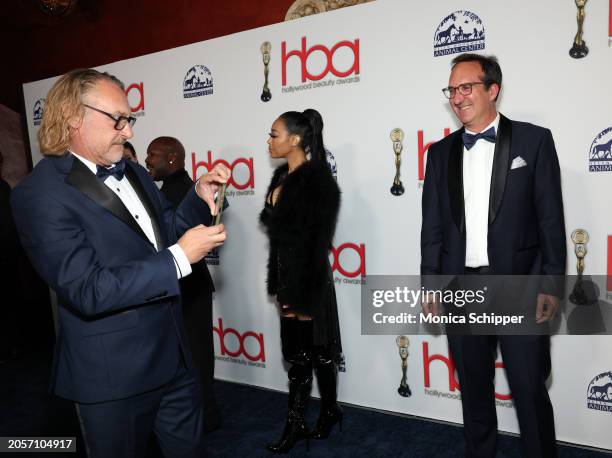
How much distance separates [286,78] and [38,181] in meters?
2.20

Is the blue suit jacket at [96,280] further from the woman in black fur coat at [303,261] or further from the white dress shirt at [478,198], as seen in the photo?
the white dress shirt at [478,198]

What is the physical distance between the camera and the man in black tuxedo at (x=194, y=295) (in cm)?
291

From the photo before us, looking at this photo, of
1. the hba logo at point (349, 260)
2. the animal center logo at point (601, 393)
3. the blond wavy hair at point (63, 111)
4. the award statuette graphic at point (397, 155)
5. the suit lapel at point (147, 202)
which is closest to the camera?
the blond wavy hair at point (63, 111)

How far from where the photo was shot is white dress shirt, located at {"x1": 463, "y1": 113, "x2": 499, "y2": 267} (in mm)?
2221

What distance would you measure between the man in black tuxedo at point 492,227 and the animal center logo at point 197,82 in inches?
82.8

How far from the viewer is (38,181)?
4.76 feet

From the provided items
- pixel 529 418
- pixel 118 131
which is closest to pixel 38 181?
pixel 118 131

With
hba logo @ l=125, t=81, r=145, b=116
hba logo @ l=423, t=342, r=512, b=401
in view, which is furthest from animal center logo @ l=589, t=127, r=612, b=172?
hba logo @ l=125, t=81, r=145, b=116

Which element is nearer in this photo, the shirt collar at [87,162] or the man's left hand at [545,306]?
the shirt collar at [87,162]

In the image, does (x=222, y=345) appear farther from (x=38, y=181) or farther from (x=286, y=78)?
(x=38, y=181)

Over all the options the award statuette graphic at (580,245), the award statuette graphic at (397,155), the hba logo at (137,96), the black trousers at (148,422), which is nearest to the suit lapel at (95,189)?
the black trousers at (148,422)

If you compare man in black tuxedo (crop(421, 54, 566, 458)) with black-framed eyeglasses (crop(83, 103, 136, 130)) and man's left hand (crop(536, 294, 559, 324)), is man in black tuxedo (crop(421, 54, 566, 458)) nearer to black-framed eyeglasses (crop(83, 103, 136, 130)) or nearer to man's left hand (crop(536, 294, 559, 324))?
man's left hand (crop(536, 294, 559, 324))

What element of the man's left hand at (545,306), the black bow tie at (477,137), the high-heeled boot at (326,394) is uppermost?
the black bow tie at (477,137)

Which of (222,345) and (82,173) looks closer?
(82,173)
